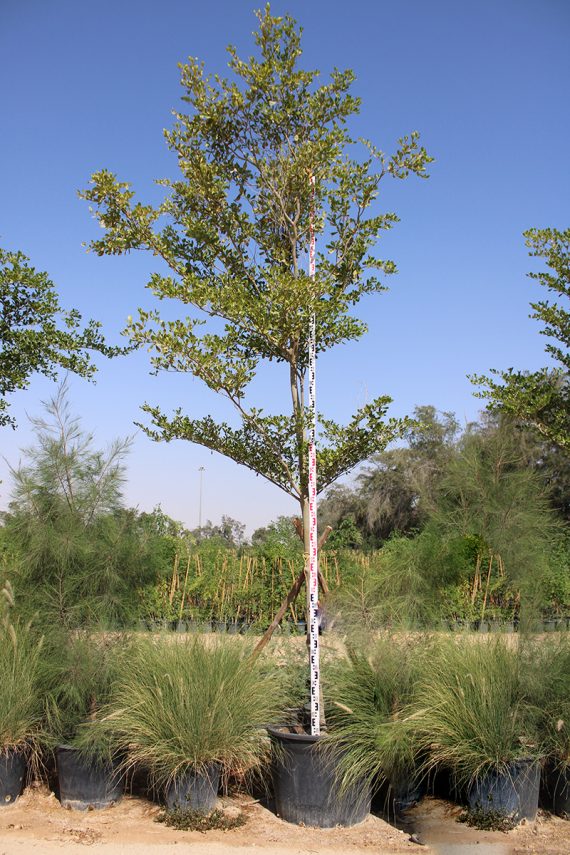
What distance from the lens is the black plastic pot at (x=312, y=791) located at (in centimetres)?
431

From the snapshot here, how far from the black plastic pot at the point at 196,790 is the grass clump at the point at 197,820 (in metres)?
0.03

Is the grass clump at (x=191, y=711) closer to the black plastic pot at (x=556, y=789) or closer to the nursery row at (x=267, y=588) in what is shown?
the black plastic pot at (x=556, y=789)

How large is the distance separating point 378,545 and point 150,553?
1775 cm

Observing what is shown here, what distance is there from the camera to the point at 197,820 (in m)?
4.24

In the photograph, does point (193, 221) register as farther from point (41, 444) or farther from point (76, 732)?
point (76, 732)

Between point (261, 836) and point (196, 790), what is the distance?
44cm

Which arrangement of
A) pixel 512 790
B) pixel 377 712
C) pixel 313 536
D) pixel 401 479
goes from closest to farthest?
pixel 512 790
pixel 377 712
pixel 313 536
pixel 401 479

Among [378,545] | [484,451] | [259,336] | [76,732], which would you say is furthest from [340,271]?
[378,545]

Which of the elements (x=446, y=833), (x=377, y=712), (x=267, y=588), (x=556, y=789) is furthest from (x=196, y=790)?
(x=267, y=588)

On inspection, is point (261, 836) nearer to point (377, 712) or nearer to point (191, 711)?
point (191, 711)

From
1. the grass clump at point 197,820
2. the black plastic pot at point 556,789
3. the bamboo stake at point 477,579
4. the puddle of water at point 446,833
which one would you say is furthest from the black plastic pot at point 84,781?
the bamboo stake at point 477,579

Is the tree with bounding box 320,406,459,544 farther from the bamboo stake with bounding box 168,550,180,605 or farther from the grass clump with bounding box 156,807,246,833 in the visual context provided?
the grass clump with bounding box 156,807,246,833

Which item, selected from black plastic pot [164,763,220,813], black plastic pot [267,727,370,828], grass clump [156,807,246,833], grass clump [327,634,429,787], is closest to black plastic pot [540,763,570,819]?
grass clump [327,634,429,787]

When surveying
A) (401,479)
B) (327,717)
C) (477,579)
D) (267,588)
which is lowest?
(327,717)
